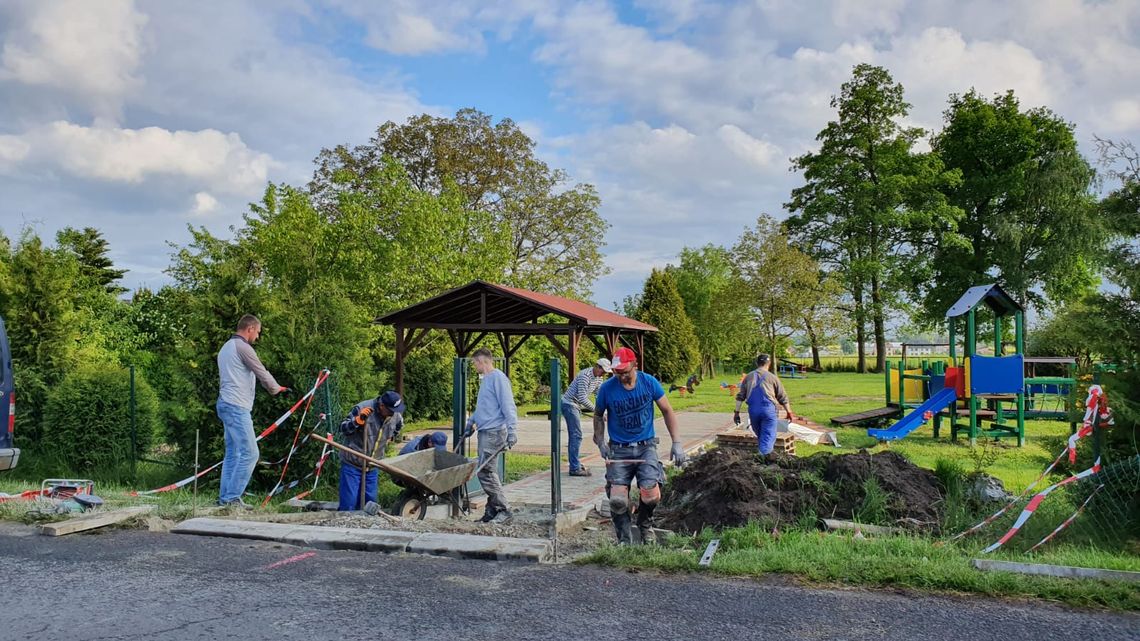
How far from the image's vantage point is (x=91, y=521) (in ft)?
22.1

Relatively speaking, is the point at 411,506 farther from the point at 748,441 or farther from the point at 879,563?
the point at 748,441

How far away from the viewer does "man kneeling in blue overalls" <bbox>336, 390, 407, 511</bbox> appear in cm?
786

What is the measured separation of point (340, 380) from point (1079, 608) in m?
7.40

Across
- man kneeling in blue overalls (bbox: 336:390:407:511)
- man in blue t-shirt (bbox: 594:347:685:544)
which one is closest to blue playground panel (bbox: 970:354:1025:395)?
man in blue t-shirt (bbox: 594:347:685:544)

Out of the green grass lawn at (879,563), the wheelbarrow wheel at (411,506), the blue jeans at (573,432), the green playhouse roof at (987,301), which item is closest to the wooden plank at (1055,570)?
the green grass lawn at (879,563)

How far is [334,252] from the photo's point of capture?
19031 mm

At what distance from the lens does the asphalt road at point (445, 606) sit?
417 cm

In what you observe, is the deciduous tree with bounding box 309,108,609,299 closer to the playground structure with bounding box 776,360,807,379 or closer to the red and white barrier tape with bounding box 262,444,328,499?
the playground structure with bounding box 776,360,807,379

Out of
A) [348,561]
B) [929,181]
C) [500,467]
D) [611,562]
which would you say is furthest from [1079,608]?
[929,181]

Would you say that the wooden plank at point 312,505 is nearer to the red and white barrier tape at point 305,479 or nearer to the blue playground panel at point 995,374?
the red and white barrier tape at point 305,479

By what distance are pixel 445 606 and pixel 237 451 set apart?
13.8 ft

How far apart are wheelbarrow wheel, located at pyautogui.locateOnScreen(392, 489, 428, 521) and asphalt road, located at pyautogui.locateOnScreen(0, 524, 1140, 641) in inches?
68.2

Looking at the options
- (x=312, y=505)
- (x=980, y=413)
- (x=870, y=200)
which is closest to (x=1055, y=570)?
(x=312, y=505)

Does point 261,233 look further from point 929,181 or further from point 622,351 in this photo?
point 929,181
